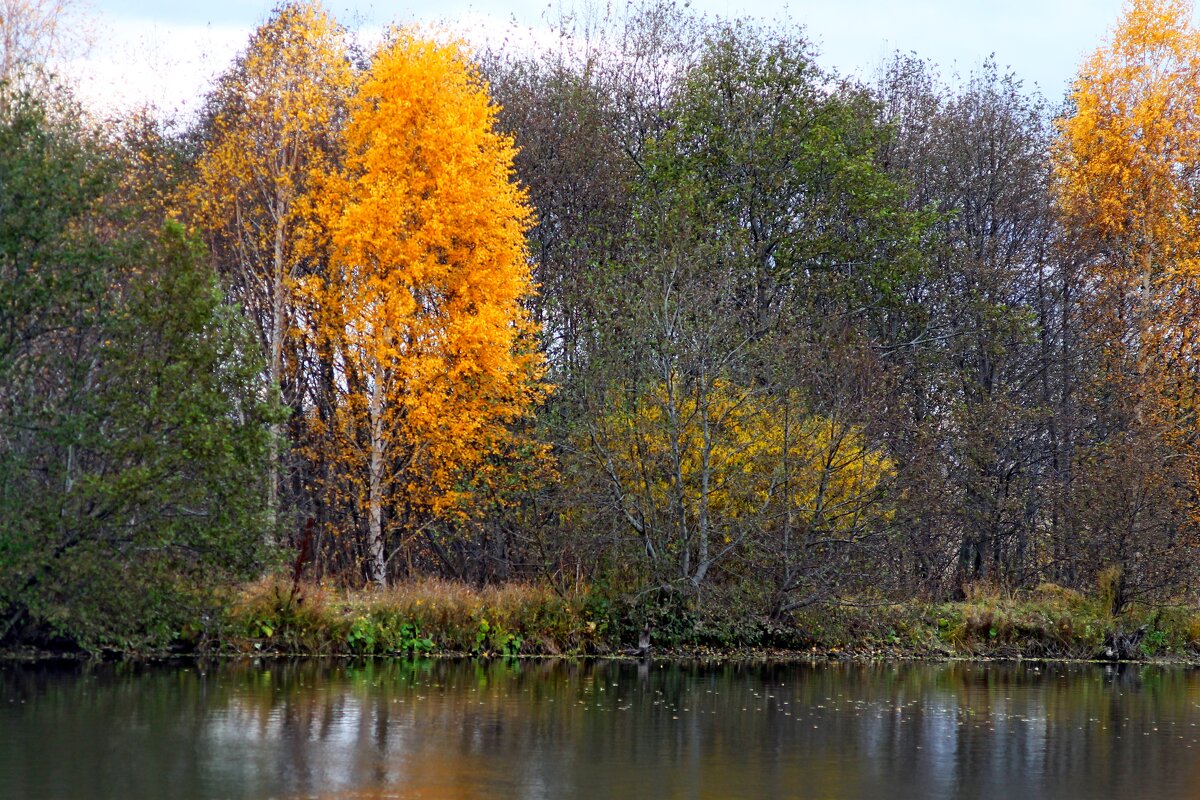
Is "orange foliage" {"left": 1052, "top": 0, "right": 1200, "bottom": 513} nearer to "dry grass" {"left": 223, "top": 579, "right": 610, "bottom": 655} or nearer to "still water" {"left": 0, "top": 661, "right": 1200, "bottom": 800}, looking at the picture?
"still water" {"left": 0, "top": 661, "right": 1200, "bottom": 800}

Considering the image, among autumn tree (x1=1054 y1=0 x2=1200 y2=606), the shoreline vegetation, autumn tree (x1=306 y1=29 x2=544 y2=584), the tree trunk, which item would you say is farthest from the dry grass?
autumn tree (x1=1054 y1=0 x2=1200 y2=606)

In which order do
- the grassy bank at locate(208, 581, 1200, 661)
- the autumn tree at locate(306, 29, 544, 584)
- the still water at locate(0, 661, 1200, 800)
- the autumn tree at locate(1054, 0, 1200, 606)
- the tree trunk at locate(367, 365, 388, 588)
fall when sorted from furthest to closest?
the autumn tree at locate(1054, 0, 1200, 606) < the tree trunk at locate(367, 365, 388, 588) < the autumn tree at locate(306, 29, 544, 584) < the grassy bank at locate(208, 581, 1200, 661) < the still water at locate(0, 661, 1200, 800)

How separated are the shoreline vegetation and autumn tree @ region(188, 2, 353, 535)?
25.6 ft

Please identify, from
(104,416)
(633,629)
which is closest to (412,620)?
(633,629)

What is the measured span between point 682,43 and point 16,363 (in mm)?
27586

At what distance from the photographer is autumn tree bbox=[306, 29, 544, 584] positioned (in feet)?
106

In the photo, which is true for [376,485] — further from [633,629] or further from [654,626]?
[654,626]

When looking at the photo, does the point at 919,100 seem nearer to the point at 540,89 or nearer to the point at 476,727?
the point at 540,89

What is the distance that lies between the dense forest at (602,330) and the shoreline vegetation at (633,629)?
1.68ft

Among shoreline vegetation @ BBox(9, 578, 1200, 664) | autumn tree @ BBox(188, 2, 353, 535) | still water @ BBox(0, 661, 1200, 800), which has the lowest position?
still water @ BBox(0, 661, 1200, 800)

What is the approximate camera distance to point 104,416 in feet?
76.4

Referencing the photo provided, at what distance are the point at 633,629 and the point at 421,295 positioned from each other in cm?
979

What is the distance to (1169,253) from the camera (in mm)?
39781

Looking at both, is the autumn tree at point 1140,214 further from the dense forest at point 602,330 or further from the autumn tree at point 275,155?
the autumn tree at point 275,155
